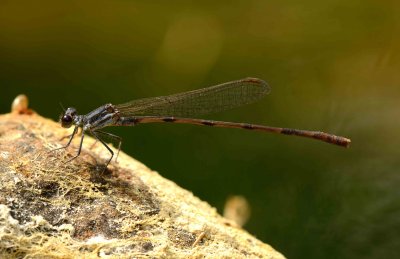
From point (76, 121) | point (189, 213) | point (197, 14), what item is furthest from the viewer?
point (197, 14)

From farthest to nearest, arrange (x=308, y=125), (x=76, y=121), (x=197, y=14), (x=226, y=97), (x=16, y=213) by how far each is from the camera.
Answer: (x=197, y=14), (x=308, y=125), (x=226, y=97), (x=76, y=121), (x=16, y=213)

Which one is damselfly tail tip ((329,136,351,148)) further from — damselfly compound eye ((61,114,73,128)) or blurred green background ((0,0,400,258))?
damselfly compound eye ((61,114,73,128))

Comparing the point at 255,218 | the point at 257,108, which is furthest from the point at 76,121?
the point at 257,108

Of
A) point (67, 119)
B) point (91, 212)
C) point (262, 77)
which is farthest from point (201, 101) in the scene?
point (91, 212)

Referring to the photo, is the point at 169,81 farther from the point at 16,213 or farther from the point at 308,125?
the point at 16,213

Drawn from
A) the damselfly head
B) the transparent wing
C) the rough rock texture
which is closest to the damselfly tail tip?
the transparent wing

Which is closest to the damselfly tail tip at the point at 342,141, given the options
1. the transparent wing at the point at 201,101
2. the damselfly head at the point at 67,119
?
the transparent wing at the point at 201,101

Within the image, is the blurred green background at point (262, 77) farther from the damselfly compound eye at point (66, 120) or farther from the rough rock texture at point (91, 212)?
the rough rock texture at point (91, 212)
